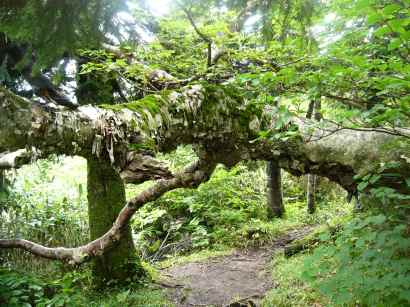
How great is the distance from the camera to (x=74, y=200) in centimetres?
888

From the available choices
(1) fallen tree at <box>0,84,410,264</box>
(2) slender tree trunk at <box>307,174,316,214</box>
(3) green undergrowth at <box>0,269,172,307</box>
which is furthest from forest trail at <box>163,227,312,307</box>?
(1) fallen tree at <box>0,84,410,264</box>

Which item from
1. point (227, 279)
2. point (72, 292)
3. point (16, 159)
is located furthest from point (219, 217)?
point (16, 159)

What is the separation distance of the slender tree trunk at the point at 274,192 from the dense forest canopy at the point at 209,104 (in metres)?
4.63

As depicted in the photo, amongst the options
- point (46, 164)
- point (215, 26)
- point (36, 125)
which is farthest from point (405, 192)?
point (46, 164)

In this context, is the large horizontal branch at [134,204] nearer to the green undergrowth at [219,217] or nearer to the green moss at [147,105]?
the green moss at [147,105]

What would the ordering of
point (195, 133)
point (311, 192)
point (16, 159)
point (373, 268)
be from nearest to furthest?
point (373, 268), point (16, 159), point (195, 133), point (311, 192)

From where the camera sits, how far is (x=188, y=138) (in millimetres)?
3818

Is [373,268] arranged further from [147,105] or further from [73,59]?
[73,59]

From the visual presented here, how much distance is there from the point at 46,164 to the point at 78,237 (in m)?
3.76

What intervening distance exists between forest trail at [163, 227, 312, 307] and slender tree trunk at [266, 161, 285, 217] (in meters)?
1.55

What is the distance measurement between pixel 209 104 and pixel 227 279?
3.42 meters

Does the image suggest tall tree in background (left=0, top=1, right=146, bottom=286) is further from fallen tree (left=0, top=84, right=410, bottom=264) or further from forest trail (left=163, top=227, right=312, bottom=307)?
forest trail (left=163, top=227, right=312, bottom=307)

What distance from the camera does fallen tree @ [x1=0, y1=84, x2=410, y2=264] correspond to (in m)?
2.77

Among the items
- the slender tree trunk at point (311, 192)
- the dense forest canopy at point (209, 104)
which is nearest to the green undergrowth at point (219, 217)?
the slender tree trunk at point (311, 192)
